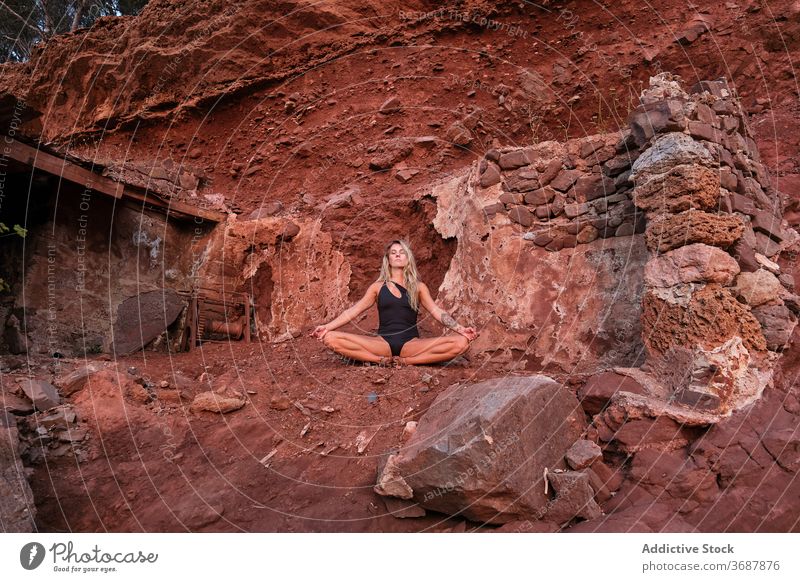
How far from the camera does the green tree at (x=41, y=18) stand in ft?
43.0

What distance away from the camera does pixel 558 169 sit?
5.19 meters

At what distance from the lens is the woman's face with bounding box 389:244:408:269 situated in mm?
5594

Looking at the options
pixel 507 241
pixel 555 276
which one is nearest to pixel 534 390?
pixel 555 276

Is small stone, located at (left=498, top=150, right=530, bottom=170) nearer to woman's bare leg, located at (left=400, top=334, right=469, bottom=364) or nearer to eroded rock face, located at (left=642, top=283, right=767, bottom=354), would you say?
woman's bare leg, located at (left=400, top=334, right=469, bottom=364)

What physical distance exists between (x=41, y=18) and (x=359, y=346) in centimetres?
1511

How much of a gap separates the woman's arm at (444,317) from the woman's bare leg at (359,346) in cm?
63

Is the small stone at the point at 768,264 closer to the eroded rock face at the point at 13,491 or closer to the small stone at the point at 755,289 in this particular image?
the small stone at the point at 755,289

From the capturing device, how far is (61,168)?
21.3 feet

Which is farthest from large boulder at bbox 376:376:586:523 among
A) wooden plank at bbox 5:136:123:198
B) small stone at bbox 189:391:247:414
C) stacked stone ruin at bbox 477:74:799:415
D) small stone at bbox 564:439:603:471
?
wooden plank at bbox 5:136:123:198

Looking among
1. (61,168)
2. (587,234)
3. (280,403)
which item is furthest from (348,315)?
(61,168)

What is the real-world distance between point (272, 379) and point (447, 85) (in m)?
7.36

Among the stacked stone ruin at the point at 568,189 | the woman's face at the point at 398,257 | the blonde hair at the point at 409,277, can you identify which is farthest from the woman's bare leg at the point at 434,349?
the stacked stone ruin at the point at 568,189

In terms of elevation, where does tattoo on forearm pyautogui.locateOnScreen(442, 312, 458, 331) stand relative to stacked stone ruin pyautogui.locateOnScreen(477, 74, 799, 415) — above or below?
below

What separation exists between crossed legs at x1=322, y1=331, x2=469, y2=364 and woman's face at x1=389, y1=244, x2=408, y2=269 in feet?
3.06
